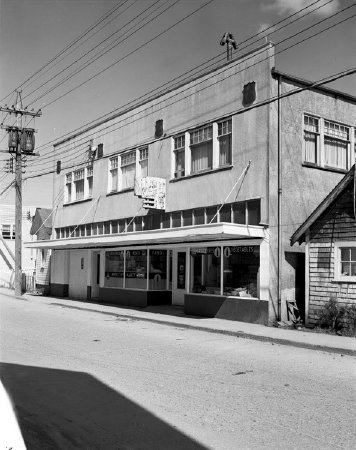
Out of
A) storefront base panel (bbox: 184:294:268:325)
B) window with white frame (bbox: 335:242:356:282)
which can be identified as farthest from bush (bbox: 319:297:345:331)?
storefront base panel (bbox: 184:294:268:325)

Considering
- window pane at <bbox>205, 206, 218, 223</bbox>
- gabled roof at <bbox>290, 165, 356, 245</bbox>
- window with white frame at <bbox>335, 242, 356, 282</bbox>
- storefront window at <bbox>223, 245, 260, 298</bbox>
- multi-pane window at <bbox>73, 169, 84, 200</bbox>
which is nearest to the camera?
gabled roof at <bbox>290, 165, 356, 245</bbox>

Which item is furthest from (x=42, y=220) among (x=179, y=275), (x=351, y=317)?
(x=351, y=317)

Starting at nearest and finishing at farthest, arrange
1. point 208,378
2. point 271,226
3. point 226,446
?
point 226,446, point 208,378, point 271,226

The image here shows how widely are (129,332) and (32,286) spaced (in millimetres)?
21312

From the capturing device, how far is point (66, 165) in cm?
2948

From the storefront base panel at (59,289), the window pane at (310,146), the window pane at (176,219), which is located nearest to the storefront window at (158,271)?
the window pane at (176,219)

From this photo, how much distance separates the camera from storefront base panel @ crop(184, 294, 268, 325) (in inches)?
636

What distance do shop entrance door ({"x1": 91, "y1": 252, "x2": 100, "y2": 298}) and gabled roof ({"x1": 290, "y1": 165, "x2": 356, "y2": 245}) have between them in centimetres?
1342

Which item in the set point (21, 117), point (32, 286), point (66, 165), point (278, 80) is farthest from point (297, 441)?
point (32, 286)

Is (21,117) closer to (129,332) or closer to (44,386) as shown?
(129,332)

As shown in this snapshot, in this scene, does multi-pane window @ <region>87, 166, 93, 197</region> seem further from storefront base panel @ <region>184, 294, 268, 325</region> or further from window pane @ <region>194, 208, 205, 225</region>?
storefront base panel @ <region>184, 294, 268, 325</region>

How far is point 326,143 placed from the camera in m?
17.8

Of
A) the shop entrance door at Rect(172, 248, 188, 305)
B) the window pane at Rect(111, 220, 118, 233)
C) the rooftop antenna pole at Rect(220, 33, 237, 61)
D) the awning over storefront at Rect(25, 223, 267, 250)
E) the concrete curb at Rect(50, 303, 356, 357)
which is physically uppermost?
the rooftop antenna pole at Rect(220, 33, 237, 61)

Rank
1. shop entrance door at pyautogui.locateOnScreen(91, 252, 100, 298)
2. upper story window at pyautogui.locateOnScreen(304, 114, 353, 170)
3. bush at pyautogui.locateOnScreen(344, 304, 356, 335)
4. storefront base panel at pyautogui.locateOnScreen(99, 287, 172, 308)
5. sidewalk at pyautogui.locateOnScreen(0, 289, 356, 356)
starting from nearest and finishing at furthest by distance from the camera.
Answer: sidewalk at pyautogui.locateOnScreen(0, 289, 356, 356)
bush at pyautogui.locateOnScreen(344, 304, 356, 335)
upper story window at pyautogui.locateOnScreen(304, 114, 353, 170)
storefront base panel at pyautogui.locateOnScreen(99, 287, 172, 308)
shop entrance door at pyautogui.locateOnScreen(91, 252, 100, 298)
